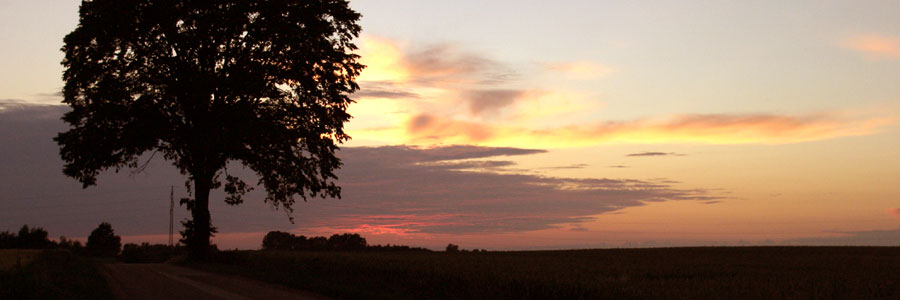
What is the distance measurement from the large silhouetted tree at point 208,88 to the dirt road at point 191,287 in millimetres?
8932

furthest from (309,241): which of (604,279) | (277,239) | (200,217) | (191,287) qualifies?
(604,279)

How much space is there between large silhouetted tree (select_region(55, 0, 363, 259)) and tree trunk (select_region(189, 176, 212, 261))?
4.2 inches

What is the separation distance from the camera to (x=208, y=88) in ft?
110

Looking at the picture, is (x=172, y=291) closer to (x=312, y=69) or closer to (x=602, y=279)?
(x=602, y=279)

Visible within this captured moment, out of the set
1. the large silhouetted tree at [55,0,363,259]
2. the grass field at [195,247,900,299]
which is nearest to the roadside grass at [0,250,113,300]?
the grass field at [195,247,900,299]

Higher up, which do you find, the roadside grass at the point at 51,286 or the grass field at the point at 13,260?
the grass field at the point at 13,260

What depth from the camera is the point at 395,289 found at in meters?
20.4

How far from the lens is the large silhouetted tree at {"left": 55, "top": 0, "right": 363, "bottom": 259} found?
33.7 m

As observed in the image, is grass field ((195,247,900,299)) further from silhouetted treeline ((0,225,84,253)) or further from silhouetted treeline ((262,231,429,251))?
silhouetted treeline ((0,225,84,253))

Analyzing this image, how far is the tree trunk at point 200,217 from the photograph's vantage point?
3616cm

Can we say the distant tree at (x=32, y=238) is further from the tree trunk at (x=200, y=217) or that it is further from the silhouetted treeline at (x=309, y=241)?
the tree trunk at (x=200, y=217)

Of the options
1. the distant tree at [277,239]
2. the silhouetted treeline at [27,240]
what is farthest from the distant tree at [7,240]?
the distant tree at [277,239]

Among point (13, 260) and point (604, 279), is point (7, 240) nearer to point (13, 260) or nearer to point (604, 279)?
point (13, 260)

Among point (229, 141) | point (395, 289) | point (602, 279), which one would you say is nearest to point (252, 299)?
point (395, 289)
